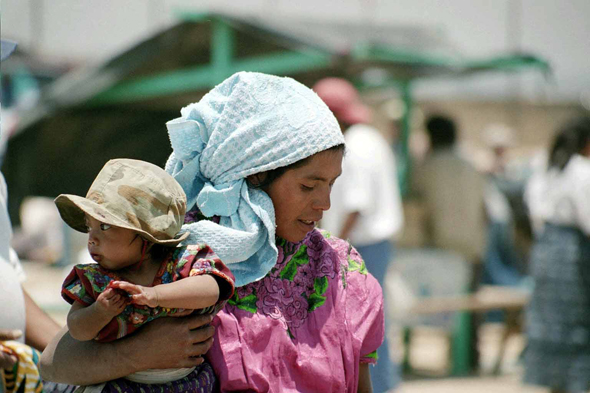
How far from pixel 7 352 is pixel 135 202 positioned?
28.2 inches

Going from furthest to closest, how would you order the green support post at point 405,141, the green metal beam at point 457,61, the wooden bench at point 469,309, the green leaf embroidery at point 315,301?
the green support post at point 405,141 < the wooden bench at point 469,309 < the green metal beam at point 457,61 < the green leaf embroidery at point 315,301

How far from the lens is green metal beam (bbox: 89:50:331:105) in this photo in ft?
22.5

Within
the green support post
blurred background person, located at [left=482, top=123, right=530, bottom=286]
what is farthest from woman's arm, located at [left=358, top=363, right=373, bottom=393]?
blurred background person, located at [left=482, top=123, right=530, bottom=286]

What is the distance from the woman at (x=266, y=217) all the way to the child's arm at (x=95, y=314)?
263mm

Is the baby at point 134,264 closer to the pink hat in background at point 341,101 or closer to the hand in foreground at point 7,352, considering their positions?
the hand in foreground at point 7,352

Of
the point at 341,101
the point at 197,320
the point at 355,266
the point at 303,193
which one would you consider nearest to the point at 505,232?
the point at 341,101

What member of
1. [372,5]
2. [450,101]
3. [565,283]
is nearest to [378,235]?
[565,283]

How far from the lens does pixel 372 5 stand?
19359 mm

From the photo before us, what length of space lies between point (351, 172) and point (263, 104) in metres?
3.35

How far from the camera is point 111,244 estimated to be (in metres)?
1.65

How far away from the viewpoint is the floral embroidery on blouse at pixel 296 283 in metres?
1.94

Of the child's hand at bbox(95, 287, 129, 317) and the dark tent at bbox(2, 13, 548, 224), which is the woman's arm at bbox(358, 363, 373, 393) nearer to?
the child's hand at bbox(95, 287, 129, 317)

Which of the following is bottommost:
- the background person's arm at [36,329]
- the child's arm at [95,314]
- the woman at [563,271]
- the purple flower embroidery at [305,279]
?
the woman at [563,271]

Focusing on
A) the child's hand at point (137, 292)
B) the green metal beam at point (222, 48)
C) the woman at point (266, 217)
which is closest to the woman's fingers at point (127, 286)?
the child's hand at point (137, 292)
